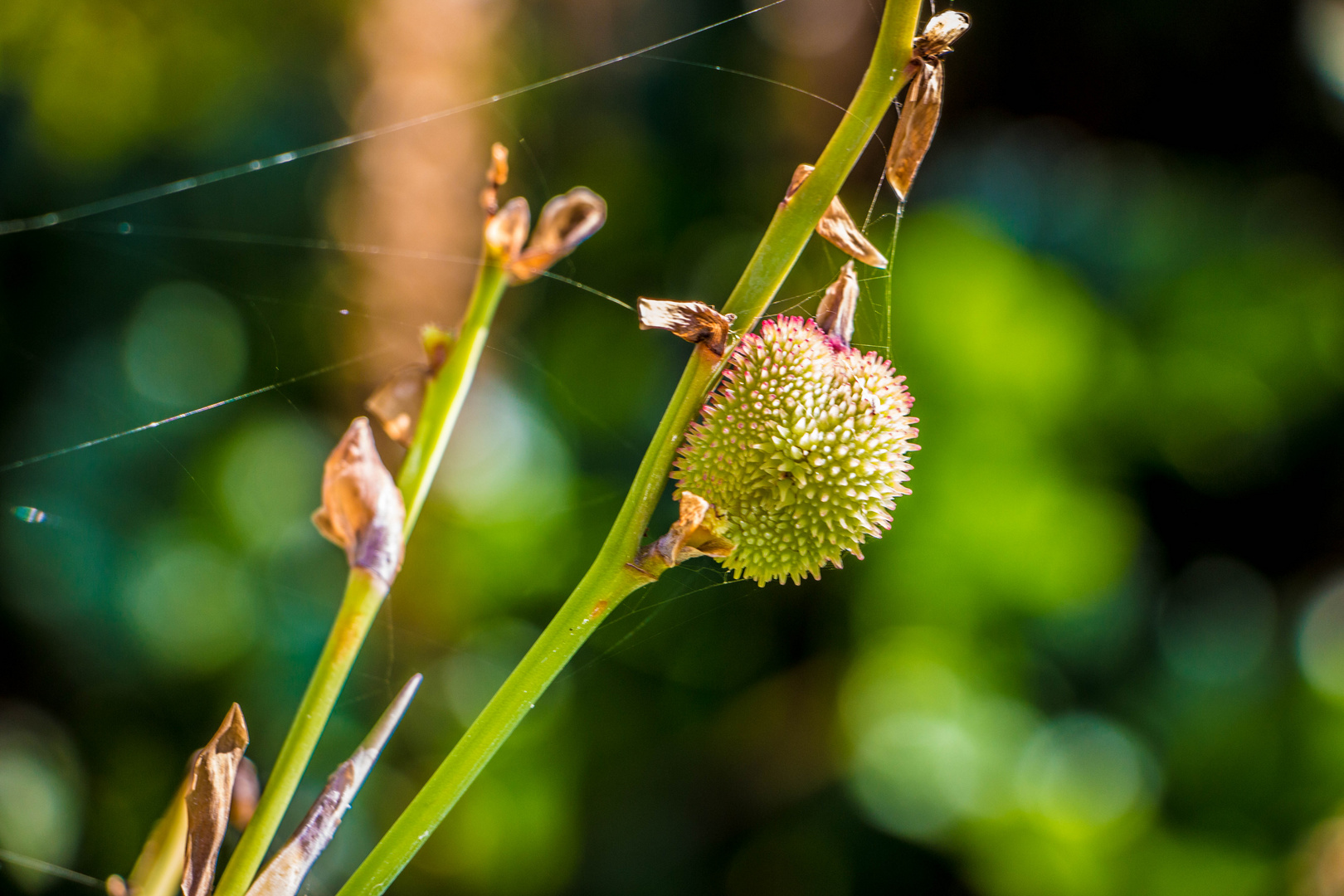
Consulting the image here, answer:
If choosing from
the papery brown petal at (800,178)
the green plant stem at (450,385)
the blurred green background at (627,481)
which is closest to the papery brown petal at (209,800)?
the green plant stem at (450,385)

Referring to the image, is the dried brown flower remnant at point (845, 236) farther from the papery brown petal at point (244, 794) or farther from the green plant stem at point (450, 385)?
the papery brown petal at point (244, 794)

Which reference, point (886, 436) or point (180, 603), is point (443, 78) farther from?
point (886, 436)

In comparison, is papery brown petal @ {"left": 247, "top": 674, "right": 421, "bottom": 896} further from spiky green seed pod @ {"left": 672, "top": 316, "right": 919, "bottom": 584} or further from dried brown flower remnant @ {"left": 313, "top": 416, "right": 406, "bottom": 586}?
spiky green seed pod @ {"left": 672, "top": 316, "right": 919, "bottom": 584}

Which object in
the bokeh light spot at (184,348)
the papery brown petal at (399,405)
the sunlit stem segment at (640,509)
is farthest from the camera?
the bokeh light spot at (184,348)

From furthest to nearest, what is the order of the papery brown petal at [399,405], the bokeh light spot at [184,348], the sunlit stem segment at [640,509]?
the bokeh light spot at [184,348]
the papery brown petal at [399,405]
the sunlit stem segment at [640,509]

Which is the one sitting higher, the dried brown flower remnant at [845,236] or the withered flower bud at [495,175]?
the withered flower bud at [495,175]

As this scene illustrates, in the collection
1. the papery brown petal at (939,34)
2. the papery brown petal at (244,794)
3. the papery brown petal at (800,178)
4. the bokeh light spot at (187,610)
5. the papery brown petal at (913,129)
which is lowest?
the bokeh light spot at (187,610)

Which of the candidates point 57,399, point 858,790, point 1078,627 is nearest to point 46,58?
point 57,399

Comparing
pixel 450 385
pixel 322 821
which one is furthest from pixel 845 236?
pixel 322 821
